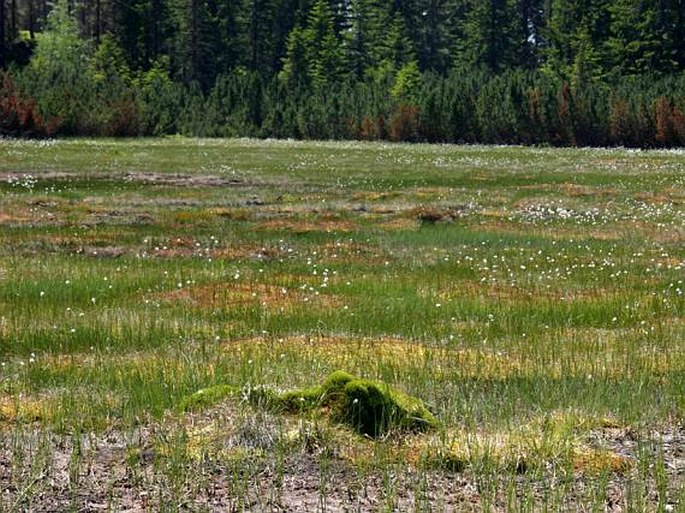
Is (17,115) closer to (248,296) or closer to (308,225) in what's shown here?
(308,225)

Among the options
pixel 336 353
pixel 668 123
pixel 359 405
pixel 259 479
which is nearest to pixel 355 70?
pixel 668 123

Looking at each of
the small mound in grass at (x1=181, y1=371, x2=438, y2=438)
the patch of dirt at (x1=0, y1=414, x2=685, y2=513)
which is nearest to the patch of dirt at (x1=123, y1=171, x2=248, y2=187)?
the small mound in grass at (x1=181, y1=371, x2=438, y2=438)

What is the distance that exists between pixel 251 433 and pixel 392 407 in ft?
3.67

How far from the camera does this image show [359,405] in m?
7.13

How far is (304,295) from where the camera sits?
1470 cm

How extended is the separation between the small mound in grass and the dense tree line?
68.3 metres

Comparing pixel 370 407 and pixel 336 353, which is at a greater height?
pixel 370 407

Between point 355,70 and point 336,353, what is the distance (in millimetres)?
110301

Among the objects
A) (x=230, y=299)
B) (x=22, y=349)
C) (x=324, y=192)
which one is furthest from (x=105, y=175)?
(x=22, y=349)

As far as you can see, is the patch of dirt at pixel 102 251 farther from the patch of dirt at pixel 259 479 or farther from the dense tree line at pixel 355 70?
the dense tree line at pixel 355 70

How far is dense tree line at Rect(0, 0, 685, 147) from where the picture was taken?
248 feet

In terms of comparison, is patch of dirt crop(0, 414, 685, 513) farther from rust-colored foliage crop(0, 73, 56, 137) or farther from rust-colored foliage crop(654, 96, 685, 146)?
rust-colored foliage crop(0, 73, 56, 137)

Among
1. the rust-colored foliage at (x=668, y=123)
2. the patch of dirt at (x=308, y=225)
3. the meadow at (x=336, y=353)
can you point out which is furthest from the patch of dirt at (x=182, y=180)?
the rust-colored foliage at (x=668, y=123)

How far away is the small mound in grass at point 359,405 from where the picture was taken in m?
7.07
